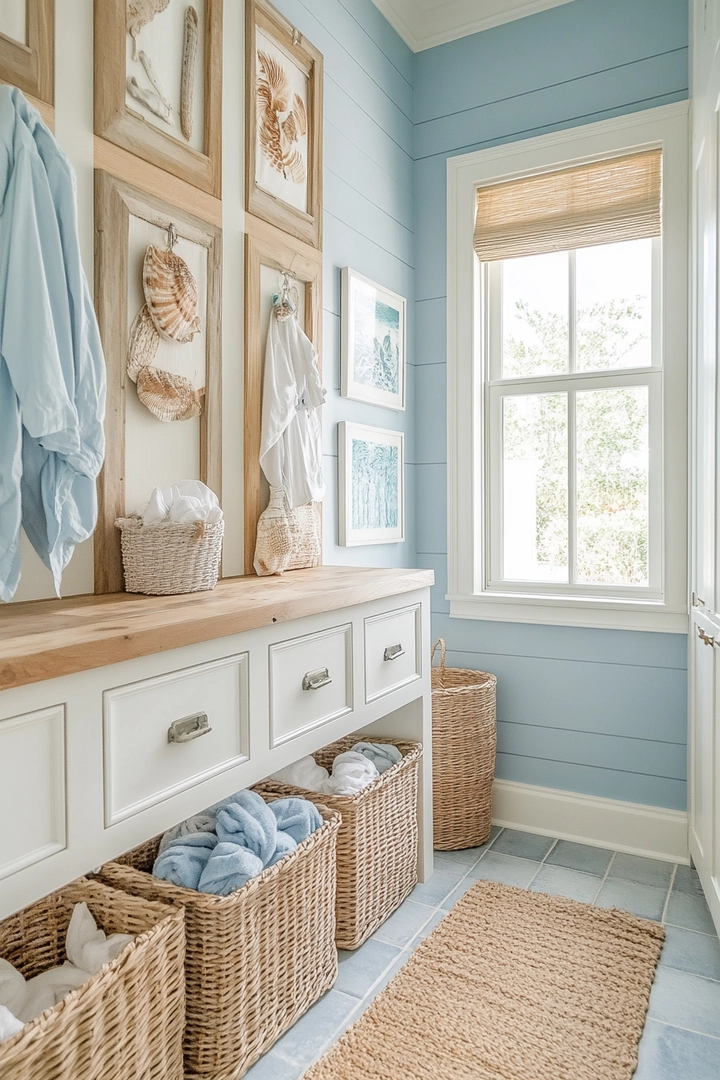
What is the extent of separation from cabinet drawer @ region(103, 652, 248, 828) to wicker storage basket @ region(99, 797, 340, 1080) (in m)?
0.26

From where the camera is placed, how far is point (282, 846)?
153 centimetres

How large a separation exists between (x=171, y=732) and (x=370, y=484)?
1463 millimetres

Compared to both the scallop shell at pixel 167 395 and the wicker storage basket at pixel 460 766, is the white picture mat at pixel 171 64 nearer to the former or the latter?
the scallop shell at pixel 167 395

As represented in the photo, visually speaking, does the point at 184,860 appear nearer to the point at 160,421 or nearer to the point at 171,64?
the point at 160,421

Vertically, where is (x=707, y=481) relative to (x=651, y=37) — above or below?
below

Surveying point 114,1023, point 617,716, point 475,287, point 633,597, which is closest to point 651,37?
point 475,287

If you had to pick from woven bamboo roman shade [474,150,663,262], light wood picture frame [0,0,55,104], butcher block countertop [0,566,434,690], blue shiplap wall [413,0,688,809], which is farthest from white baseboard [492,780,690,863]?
light wood picture frame [0,0,55,104]

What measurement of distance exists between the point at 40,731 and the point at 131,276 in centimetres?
105

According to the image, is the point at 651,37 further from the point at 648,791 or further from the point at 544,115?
the point at 648,791

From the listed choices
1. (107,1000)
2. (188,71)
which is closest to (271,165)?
(188,71)

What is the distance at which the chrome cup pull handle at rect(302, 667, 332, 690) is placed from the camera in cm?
157

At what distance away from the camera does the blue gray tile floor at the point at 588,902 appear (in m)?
1.50

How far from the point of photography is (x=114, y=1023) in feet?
3.66

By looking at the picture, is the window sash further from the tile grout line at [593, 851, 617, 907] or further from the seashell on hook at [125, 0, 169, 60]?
the seashell on hook at [125, 0, 169, 60]
